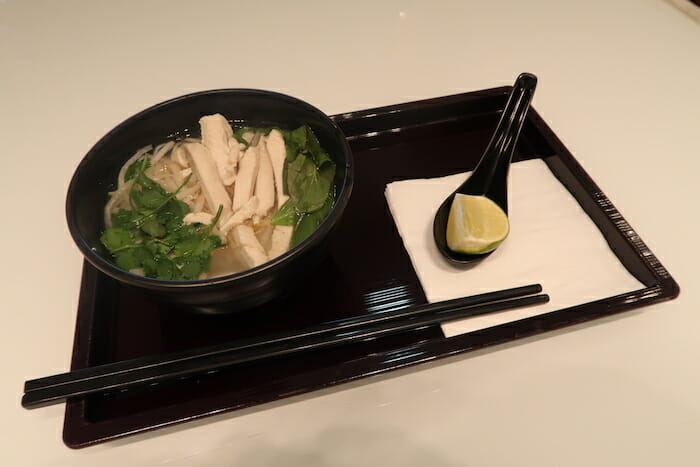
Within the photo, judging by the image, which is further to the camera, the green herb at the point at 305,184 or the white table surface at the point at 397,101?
the green herb at the point at 305,184

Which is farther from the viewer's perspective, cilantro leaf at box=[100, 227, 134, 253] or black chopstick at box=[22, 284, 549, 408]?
cilantro leaf at box=[100, 227, 134, 253]

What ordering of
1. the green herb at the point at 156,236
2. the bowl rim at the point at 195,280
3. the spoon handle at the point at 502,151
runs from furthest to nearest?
the spoon handle at the point at 502,151 → the green herb at the point at 156,236 → the bowl rim at the point at 195,280

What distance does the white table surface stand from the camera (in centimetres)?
82

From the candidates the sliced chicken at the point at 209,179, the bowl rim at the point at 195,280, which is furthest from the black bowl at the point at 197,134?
the sliced chicken at the point at 209,179

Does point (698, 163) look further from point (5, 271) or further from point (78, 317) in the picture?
point (5, 271)

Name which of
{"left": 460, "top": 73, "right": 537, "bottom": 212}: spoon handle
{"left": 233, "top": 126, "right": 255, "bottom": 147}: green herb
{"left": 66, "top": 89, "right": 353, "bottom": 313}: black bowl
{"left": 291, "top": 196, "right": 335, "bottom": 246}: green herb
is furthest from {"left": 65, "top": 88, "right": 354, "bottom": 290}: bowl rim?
{"left": 460, "top": 73, "right": 537, "bottom": 212}: spoon handle

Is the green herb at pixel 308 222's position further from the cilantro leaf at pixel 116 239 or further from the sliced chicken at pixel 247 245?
the cilantro leaf at pixel 116 239

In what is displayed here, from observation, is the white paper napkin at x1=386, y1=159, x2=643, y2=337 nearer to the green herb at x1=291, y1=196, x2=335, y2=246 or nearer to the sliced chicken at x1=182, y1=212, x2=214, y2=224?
the green herb at x1=291, y1=196, x2=335, y2=246

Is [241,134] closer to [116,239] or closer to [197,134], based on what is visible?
[197,134]

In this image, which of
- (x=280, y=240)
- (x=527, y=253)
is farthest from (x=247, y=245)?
(x=527, y=253)

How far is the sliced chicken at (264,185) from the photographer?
0.99 metres

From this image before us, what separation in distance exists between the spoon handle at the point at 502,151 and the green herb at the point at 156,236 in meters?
0.66

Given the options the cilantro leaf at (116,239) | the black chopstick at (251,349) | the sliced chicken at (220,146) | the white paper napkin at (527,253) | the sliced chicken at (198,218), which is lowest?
the black chopstick at (251,349)

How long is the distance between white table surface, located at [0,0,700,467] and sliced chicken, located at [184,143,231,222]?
41 cm
